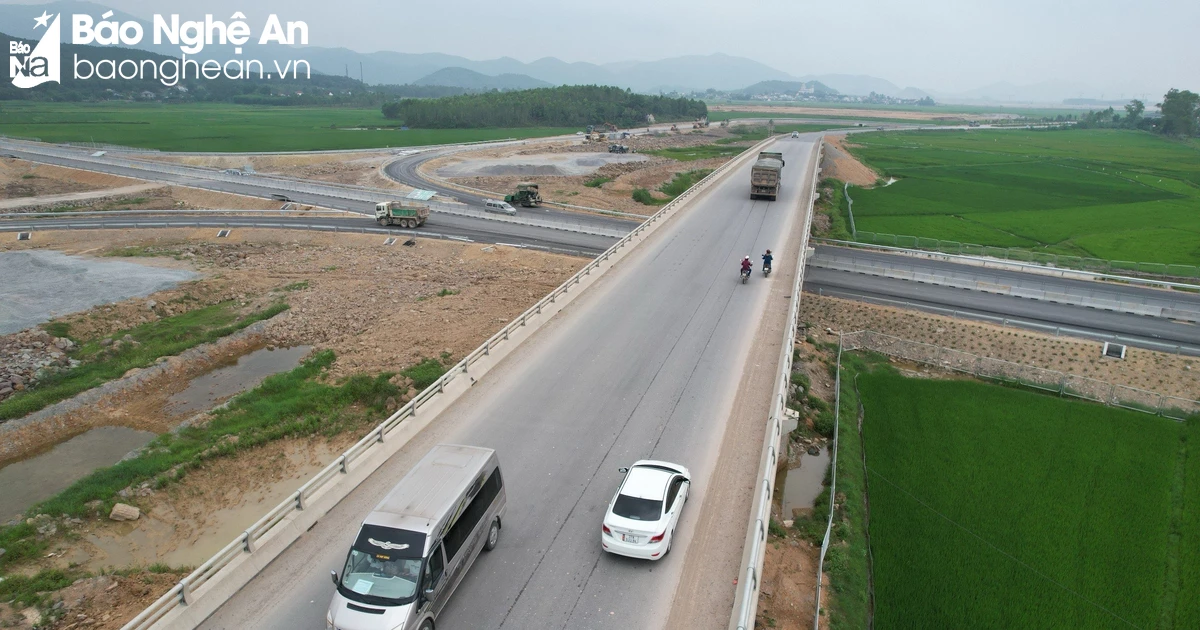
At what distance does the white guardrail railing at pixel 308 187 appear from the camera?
179 ft

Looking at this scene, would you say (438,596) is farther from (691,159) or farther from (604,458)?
(691,159)

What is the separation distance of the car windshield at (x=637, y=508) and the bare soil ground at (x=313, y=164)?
72554 millimetres

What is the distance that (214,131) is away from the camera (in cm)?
13800

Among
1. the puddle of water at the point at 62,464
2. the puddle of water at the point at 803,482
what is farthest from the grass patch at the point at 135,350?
the puddle of water at the point at 803,482

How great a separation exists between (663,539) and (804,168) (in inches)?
2693

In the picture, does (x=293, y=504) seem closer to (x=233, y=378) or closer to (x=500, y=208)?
(x=233, y=378)

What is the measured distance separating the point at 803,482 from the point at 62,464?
27.9 m

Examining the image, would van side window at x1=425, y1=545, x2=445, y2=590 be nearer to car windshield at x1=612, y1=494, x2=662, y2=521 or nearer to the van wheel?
the van wheel

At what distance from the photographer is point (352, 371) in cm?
3069

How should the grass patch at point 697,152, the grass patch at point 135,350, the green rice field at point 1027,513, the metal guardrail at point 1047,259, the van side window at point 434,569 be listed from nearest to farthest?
the van side window at point 434,569 < the green rice field at point 1027,513 < the grass patch at point 135,350 < the metal guardrail at point 1047,259 < the grass patch at point 697,152

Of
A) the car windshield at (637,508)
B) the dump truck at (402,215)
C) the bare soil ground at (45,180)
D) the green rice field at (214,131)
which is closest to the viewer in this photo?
the car windshield at (637,508)

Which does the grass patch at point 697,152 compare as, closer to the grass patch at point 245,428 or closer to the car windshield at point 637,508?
Result: the grass patch at point 245,428

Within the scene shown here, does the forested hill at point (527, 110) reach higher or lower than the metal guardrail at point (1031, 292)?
higher

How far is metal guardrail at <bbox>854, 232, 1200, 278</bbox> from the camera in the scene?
4456 cm
